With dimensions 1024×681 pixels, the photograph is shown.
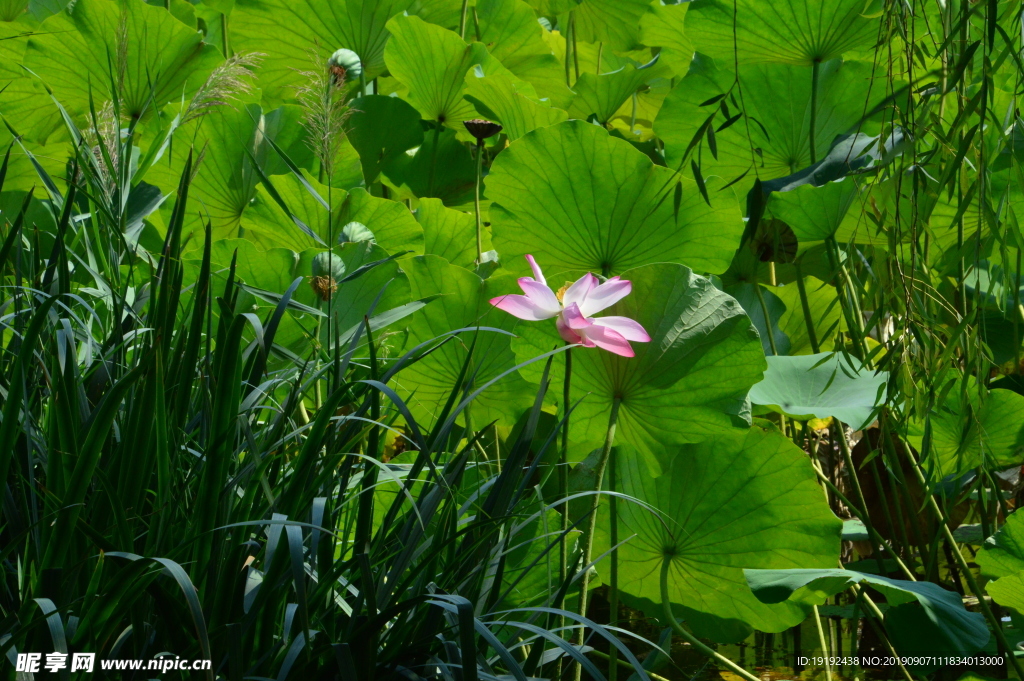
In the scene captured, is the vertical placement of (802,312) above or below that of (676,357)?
above

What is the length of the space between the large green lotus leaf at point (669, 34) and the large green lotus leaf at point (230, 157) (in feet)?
2.37

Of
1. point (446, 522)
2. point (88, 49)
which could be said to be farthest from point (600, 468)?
point (88, 49)

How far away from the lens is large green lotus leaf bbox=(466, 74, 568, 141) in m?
1.24

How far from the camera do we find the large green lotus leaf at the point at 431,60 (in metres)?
1.32

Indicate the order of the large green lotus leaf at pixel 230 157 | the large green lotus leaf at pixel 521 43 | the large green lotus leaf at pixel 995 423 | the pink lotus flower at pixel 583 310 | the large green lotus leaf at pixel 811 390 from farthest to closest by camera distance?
the large green lotus leaf at pixel 521 43 → the large green lotus leaf at pixel 230 157 → the large green lotus leaf at pixel 995 423 → the large green lotus leaf at pixel 811 390 → the pink lotus flower at pixel 583 310

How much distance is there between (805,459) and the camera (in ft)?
3.06

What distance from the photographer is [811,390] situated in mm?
1071

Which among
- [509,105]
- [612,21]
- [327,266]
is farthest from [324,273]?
[612,21]

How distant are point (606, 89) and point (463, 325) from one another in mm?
744

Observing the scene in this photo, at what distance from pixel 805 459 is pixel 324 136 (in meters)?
0.64

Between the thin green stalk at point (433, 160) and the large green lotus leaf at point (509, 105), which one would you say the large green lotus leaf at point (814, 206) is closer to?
the large green lotus leaf at point (509, 105)

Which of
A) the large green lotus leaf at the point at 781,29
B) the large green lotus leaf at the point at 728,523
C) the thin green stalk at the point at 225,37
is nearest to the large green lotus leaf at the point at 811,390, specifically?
the large green lotus leaf at the point at 728,523

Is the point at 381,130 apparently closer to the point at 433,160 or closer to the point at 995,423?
the point at 433,160

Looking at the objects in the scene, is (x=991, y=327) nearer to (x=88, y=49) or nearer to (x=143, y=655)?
(x=143, y=655)
